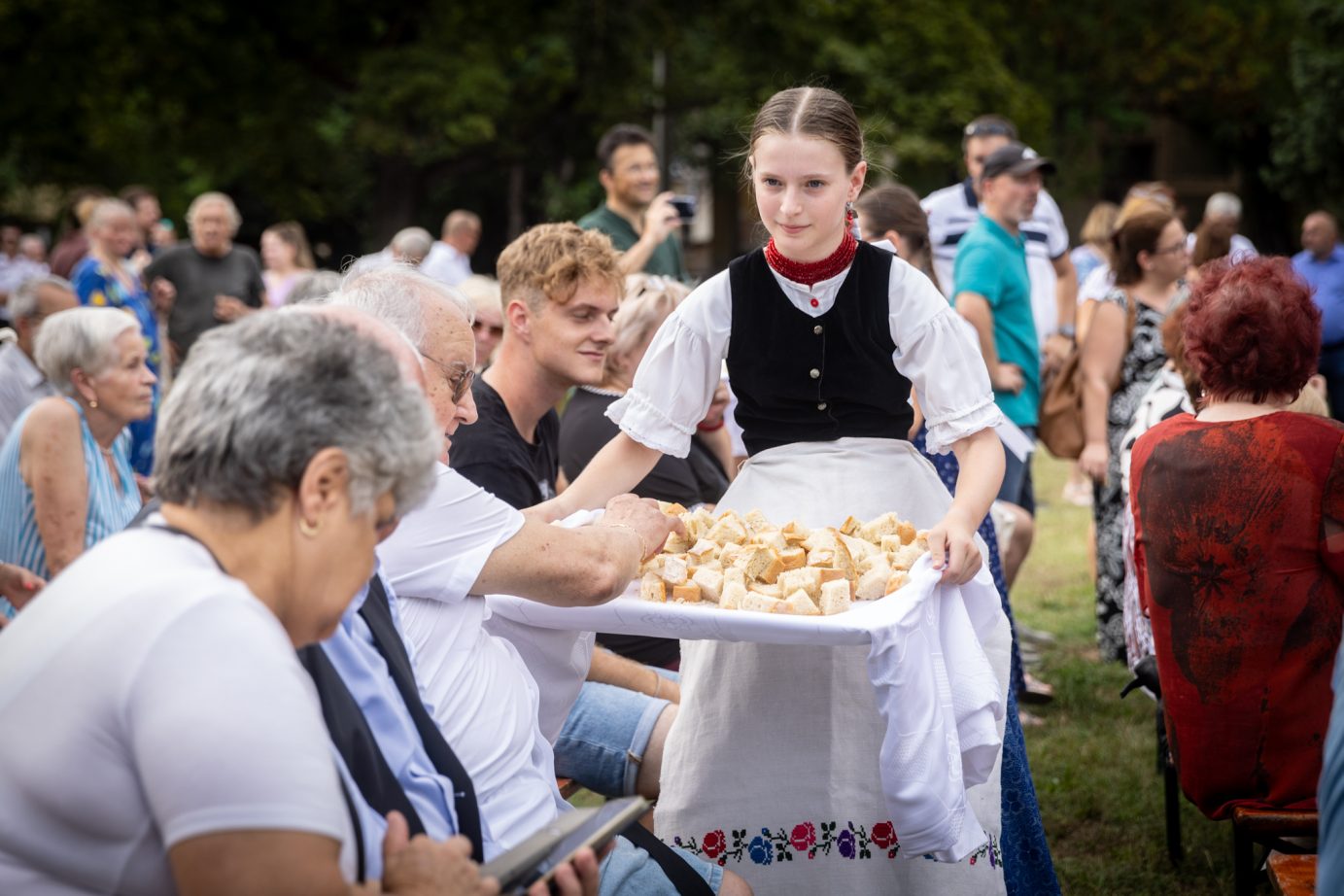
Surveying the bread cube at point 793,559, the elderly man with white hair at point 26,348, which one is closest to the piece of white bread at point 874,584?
the bread cube at point 793,559

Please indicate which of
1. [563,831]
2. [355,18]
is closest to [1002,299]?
[563,831]

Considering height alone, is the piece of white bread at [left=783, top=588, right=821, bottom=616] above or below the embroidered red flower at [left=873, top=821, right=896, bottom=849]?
above

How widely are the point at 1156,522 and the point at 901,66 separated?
792 inches

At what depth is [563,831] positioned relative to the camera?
1.85 meters

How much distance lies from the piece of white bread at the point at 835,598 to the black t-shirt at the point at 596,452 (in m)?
Answer: 1.54

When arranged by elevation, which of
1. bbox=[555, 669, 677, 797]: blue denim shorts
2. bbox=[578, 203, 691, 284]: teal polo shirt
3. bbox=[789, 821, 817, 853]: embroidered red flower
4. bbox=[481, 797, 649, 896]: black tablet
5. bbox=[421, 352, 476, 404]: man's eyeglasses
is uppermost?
bbox=[578, 203, 691, 284]: teal polo shirt

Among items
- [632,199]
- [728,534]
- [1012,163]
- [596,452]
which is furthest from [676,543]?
[632,199]

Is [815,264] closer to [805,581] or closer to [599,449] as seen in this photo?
[805,581]

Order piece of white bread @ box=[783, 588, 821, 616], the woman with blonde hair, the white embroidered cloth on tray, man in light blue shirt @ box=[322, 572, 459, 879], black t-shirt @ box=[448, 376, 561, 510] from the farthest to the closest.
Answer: the woman with blonde hair
black t-shirt @ box=[448, 376, 561, 510]
the white embroidered cloth on tray
piece of white bread @ box=[783, 588, 821, 616]
man in light blue shirt @ box=[322, 572, 459, 879]

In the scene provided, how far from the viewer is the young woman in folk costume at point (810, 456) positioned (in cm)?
289

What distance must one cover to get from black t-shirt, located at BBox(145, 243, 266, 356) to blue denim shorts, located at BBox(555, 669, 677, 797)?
7181 mm

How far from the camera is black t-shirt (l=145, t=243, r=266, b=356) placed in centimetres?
973

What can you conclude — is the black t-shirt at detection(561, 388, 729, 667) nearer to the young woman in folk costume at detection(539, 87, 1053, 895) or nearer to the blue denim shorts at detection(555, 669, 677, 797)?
the blue denim shorts at detection(555, 669, 677, 797)

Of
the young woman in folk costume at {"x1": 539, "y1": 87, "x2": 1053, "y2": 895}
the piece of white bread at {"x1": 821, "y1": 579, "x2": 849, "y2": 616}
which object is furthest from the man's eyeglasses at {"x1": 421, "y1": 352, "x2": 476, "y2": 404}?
the piece of white bread at {"x1": 821, "y1": 579, "x2": 849, "y2": 616}
